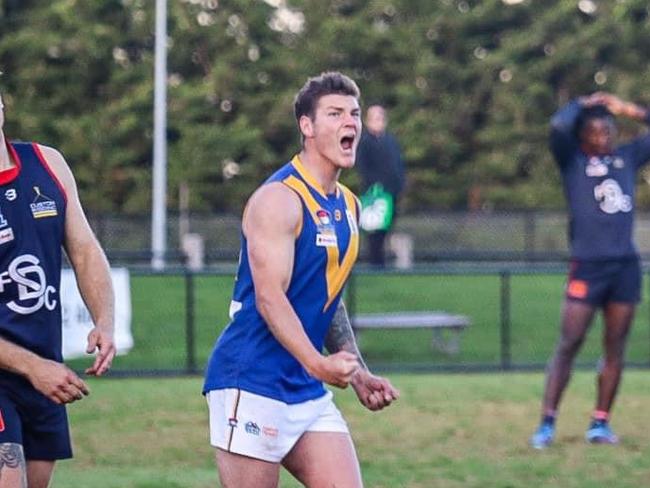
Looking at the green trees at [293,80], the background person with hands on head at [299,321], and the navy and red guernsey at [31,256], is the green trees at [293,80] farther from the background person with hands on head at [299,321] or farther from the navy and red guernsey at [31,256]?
the navy and red guernsey at [31,256]

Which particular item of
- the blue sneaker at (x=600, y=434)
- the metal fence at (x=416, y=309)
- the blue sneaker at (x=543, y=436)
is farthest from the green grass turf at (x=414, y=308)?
the blue sneaker at (x=543, y=436)

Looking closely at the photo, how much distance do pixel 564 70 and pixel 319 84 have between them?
38.9 meters

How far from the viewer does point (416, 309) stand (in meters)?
18.8

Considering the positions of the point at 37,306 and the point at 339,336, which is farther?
the point at 339,336

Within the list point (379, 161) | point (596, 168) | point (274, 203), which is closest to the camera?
point (274, 203)

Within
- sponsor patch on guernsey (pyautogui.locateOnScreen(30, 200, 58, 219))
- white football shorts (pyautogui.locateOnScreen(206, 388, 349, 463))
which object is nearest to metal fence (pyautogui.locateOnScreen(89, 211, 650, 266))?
white football shorts (pyautogui.locateOnScreen(206, 388, 349, 463))

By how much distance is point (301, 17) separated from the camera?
4294 centimetres

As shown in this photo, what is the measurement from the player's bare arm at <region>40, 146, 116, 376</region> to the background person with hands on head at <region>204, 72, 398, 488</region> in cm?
52

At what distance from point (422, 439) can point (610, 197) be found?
213 centimetres

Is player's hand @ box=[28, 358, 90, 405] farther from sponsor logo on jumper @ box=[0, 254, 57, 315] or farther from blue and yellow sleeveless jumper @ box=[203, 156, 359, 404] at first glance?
blue and yellow sleeveless jumper @ box=[203, 156, 359, 404]

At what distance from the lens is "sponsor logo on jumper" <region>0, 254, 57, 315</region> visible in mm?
5172

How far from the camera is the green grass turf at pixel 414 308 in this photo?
1638cm

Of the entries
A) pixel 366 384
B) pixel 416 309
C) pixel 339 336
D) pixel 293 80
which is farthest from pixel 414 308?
pixel 293 80

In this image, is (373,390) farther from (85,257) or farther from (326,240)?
(85,257)
